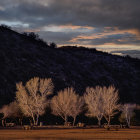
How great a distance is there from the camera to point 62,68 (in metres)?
131

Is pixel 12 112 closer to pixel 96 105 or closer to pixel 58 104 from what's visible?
pixel 58 104

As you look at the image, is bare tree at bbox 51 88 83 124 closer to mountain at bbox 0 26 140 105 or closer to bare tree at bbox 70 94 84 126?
bare tree at bbox 70 94 84 126

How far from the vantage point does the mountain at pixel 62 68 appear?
112 meters

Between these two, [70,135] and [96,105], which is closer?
[70,135]

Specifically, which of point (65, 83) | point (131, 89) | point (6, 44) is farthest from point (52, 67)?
point (131, 89)

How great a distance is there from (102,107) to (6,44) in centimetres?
7960

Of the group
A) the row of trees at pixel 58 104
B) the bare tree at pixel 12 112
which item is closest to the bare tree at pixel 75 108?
the row of trees at pixel 58 104

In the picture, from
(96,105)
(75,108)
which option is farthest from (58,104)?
(96,105)

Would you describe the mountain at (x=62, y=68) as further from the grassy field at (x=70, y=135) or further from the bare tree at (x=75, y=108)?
the grassy field at (x=70, y=135)

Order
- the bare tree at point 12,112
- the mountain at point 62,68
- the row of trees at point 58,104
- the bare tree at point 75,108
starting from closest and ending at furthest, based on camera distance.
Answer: the row of trees at point 58,104 → the bare tree at point 12,112 → the bare tree at point 75,108 → the mountain at point 62,68

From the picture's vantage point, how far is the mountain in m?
112

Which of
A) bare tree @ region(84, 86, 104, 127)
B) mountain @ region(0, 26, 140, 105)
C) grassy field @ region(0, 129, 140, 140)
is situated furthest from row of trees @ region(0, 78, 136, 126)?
mountain @ region(0, 26, 140, 105)

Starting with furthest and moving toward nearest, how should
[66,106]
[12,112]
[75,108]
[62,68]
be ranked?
1. [62,68]
2. [75,108]
3. [12,112]
4. [66,106]

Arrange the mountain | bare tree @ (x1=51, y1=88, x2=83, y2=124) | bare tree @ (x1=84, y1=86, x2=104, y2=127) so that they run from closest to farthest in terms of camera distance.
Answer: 1. bare tree @ (x1=84, y1=86, x2=104, y2=127)
2. bare tree @ (x1=51, y1=88, x2=83, y2=124)
3. the mountain
